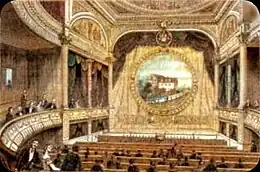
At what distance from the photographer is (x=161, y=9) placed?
3.90 metres

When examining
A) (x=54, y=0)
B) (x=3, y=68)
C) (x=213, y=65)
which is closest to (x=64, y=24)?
(x=54, y=0)

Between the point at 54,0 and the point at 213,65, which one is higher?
the point at 54,0

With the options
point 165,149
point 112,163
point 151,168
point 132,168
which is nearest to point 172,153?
point 165,149

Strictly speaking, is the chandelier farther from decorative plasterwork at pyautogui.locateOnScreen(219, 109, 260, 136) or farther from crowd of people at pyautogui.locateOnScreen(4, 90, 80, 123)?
crowd of people at pyautogui.locateOnScreen(4, 90, 80, 123)

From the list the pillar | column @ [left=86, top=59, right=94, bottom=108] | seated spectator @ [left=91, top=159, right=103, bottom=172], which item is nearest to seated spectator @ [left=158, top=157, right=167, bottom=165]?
seated spectator @ [left=91, top=159, right=103, bottom=172]

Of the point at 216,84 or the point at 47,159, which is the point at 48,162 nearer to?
the point at 47,159

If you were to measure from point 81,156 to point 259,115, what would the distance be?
118 centimetres

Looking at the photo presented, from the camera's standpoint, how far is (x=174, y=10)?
153 inches

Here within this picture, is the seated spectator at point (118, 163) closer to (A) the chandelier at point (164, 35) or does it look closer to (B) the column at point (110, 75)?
(B) the column at point (110, 75)

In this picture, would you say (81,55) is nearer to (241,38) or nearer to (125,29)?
(125,29)

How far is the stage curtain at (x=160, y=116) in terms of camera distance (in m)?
3.92

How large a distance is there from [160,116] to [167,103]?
0.35ft

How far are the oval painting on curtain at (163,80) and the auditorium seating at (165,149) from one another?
31 cm

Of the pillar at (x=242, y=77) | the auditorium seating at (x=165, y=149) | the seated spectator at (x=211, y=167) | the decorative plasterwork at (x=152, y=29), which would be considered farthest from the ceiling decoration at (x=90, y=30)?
the seated spectator at (x=211, y=167)
